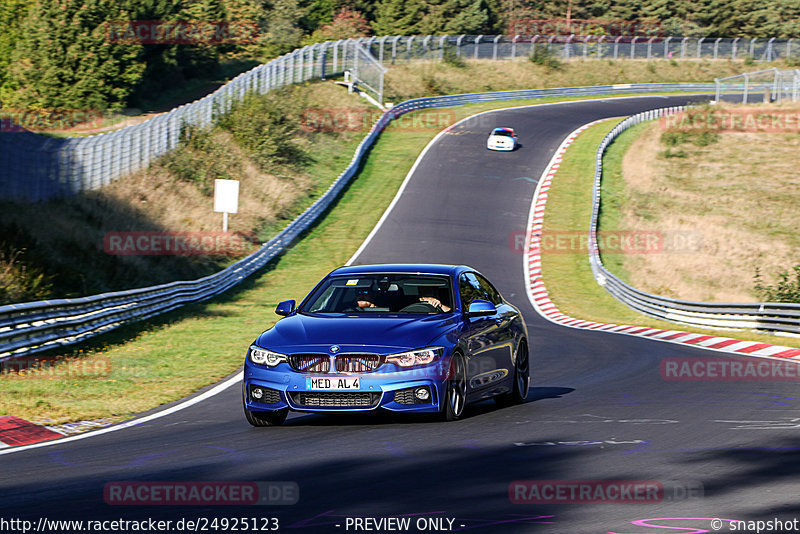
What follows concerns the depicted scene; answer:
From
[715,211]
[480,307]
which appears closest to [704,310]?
[480,307]

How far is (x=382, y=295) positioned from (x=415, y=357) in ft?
4.51

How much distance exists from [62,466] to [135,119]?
61.7 metres

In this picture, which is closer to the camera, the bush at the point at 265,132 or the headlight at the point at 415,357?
the headlight at the point at 415,357

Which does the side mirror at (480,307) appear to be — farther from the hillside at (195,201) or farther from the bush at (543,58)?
the bush at (543,58)

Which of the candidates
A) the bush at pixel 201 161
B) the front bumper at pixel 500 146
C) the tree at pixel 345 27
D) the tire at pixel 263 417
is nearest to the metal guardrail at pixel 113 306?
the bush at pixel 201 161

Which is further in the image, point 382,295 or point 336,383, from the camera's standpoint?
point 382,295

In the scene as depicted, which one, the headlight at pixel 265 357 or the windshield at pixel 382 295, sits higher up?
the windshield at pixel 382 295

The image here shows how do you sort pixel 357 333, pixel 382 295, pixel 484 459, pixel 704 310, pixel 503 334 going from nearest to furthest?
pixel 484 459
pixel 357 333
pixel 382 295
pixel 503 334
pixel 704 310

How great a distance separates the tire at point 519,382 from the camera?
11.6m

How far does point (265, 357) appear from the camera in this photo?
31.4ft

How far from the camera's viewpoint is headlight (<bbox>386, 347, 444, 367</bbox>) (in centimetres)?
932

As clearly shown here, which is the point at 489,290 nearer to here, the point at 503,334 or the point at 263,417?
the point at 503,334

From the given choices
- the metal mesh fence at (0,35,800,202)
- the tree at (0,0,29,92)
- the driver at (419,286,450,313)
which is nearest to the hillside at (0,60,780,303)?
the metal mesh fence at (0,35,800,202)

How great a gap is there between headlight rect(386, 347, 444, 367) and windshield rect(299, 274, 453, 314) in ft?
3.27
